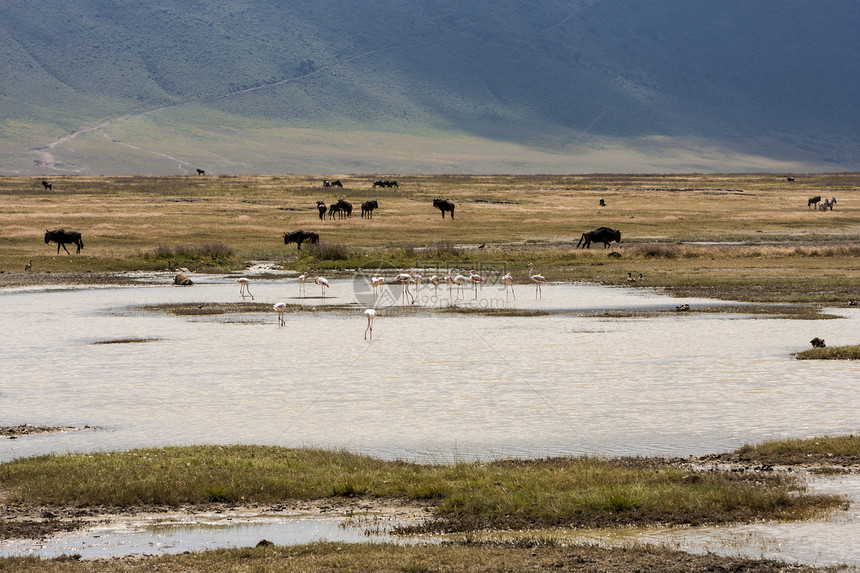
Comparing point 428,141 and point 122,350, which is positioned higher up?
point 428,141

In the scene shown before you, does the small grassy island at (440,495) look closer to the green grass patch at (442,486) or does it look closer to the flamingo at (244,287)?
the green grass patch at (442,486)

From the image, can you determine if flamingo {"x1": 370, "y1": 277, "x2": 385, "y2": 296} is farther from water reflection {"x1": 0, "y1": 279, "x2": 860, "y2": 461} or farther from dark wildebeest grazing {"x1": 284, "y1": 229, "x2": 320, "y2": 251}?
dark wildebeest grazing {"x1": 284, "y1": 229, "x2": 320, "y2": 251}

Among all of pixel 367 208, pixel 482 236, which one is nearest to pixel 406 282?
pixel 482 236

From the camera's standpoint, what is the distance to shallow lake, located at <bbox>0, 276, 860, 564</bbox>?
1348 centimetres

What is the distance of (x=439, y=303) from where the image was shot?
29219mm

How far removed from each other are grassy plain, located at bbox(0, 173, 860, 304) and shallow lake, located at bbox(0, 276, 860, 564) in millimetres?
8519

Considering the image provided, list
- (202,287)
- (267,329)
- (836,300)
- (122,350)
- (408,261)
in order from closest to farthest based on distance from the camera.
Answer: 1. (122,350)
2. (267,329)
3. (836,300)
4. (202,287)
5. (408,261)

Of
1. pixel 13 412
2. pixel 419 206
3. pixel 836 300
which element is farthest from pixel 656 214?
pixel 13 412

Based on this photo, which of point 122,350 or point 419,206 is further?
point 419,206

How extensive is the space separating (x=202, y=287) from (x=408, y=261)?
28.6 feet

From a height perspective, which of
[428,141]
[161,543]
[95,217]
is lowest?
[161,543]

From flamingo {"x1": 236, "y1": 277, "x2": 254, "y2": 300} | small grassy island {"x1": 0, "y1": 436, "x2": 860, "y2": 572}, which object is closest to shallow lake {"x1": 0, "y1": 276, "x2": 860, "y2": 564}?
small grassy island {"x1": 0, "y1": 436, "x2": 860, "y2": 572}

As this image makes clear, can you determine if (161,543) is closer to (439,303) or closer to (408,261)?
(439,303)

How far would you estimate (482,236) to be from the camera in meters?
50.4
